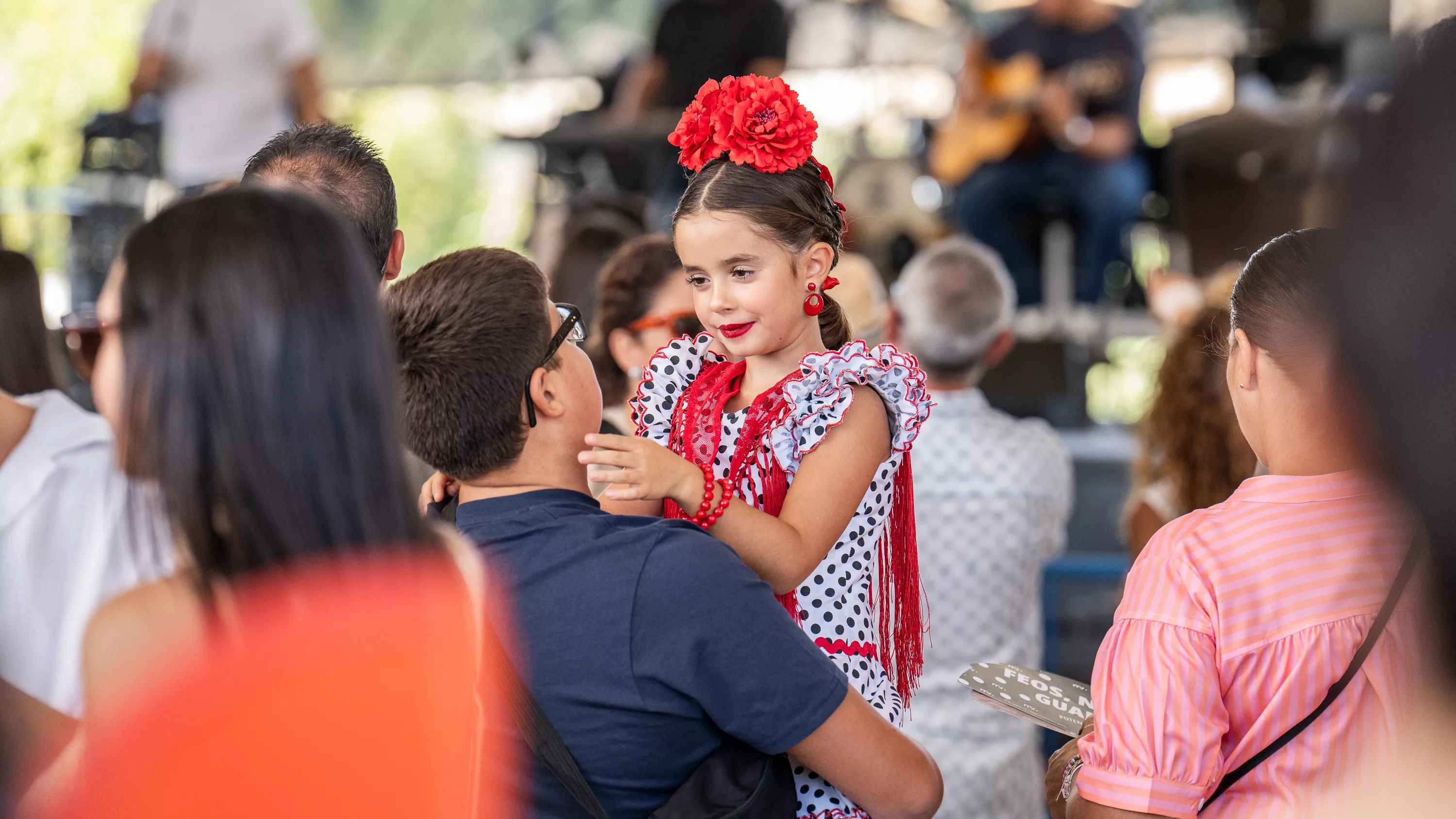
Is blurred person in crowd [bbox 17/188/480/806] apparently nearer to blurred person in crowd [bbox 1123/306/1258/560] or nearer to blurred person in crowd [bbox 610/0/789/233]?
blurred person in crowd [bbox 1123/306/1258/560]

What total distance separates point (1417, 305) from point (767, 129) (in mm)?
1116

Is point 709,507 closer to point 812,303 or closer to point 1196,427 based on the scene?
point 812,303

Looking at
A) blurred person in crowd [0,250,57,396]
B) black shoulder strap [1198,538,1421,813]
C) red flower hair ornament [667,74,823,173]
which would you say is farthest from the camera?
blurred person in crowd [0,250,57,396]

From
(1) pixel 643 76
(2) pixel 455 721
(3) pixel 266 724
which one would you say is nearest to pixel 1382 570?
(2) pixel 455 721

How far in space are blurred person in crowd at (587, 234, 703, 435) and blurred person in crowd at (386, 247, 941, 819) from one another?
3.54 feet

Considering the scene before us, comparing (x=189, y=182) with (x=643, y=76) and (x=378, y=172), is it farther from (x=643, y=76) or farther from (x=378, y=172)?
(x=378, y=172)

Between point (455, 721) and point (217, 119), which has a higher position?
point (217, 119)

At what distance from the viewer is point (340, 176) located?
1740 mm

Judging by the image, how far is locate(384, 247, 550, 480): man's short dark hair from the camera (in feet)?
4.54

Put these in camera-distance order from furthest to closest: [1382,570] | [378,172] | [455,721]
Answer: [378,172] → [1382,570] → [455,721]

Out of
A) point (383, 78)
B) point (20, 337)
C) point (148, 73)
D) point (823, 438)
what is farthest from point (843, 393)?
point (383, 78)

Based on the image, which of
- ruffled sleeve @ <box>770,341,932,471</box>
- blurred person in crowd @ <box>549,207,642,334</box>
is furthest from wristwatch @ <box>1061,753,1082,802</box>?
blurred person in crowd @ <box>549,207,642,334</box>

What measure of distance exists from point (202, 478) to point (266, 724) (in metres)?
0.18

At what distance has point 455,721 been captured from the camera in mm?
972
